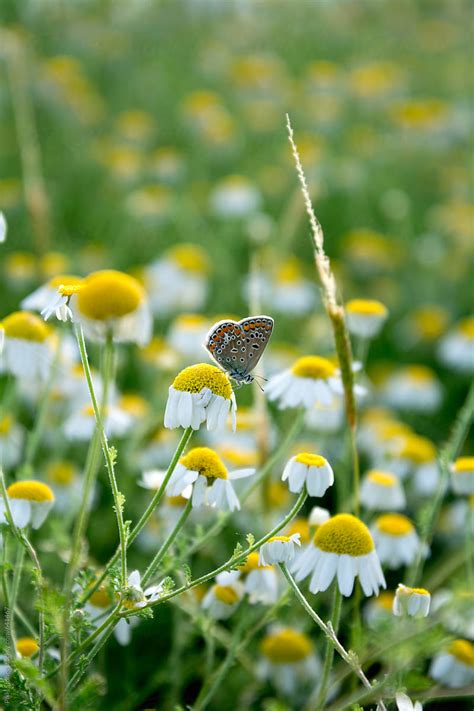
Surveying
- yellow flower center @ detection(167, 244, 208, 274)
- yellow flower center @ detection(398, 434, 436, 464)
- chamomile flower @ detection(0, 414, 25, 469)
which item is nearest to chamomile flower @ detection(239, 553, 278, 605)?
chamomile flower @ detection(0, 414, 25, 469)

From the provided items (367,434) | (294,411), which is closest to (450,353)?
(367,434)

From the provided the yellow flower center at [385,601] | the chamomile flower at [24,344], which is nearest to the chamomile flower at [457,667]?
the yellow flower center at [385,601]

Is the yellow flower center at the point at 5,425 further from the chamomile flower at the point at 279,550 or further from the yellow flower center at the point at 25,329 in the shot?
the chamomile flower at the point at 279,550

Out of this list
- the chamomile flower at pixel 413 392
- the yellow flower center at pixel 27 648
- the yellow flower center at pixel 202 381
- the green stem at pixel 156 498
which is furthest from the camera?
the chamomile flower at pixel 413 392

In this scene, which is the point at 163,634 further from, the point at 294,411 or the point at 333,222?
the point at 333,222

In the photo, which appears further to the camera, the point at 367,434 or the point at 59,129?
the point at 59,129

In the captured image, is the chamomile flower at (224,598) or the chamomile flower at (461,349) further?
the chamomile flower at (461,349)

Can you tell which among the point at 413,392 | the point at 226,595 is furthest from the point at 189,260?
the point at 226,595

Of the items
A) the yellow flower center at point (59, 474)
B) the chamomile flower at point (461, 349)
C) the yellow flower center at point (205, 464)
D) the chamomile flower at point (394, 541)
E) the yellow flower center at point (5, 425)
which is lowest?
the chamomile flower at point (461, 349)
